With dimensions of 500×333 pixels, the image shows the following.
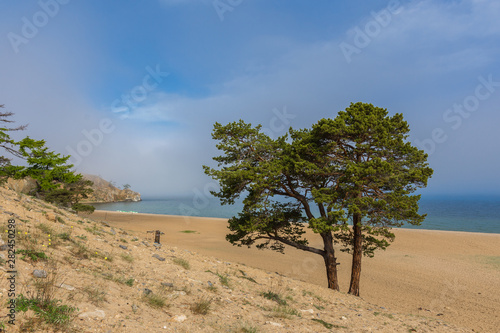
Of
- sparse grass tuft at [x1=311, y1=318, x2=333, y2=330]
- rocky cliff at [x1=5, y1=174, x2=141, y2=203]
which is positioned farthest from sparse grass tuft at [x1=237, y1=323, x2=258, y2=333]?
rocky cliff at [x1=5, y1=174, x2=141, y2=203]

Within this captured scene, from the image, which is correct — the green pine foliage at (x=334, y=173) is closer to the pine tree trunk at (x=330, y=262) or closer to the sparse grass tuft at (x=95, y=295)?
the pine tree trunk at (x=330, y=262)

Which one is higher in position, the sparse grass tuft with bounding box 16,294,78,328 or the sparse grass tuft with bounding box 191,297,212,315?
the sparse grass tuft with bounding box 16,294,78,328

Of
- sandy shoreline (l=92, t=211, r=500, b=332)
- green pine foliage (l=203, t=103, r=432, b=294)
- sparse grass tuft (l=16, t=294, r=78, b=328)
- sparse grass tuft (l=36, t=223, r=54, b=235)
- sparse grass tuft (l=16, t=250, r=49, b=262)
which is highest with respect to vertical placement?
green pine foliage (l=203, t=103, r=432, b=294)

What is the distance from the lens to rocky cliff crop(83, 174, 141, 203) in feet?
452

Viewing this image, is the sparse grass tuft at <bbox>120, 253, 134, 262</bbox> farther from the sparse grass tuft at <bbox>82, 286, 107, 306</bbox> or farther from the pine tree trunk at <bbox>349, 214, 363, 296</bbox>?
the pine tree trunk at <bbox>349, 214, 363, 296</bbox>

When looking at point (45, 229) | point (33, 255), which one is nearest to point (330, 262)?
point (45, 229)

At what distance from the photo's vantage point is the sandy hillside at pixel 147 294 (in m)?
5.27

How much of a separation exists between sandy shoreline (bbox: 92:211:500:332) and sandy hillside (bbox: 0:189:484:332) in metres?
5.66

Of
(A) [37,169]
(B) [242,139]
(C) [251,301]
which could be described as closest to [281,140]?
(B) [242,139]

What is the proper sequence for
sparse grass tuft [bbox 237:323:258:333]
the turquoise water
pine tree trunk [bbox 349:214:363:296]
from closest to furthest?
sparse grass tuft [bbox 237:323:258:333] → pine tree trunk [bbox 349:214:363:296] → the turquoise water

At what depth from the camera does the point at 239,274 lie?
12.7 metres

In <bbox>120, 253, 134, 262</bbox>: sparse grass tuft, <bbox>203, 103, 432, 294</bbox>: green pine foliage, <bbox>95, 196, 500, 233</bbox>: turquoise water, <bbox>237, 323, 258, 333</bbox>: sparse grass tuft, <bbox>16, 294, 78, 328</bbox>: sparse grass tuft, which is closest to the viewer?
<bbox>16, 294, 78, 328</bbox>: sparse grass tuft

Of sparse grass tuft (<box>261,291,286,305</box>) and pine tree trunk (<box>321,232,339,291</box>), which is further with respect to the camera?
pine tree trunk (<box>321,232,339,291</box>)

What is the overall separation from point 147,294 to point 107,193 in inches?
6219
